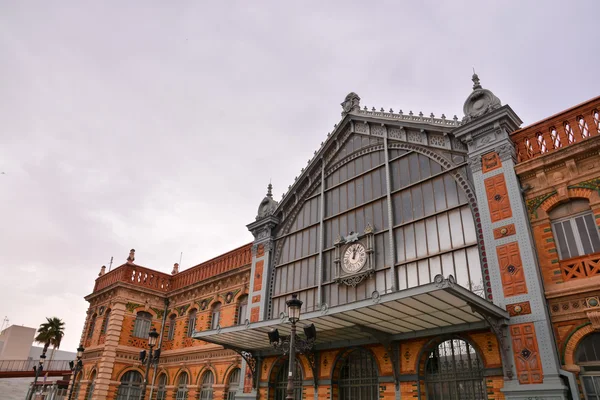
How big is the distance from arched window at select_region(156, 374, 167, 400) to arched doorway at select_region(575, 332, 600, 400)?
22.0m

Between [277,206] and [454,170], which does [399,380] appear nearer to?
[454,170]

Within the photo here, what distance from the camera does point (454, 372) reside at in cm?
1421

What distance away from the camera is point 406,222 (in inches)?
676

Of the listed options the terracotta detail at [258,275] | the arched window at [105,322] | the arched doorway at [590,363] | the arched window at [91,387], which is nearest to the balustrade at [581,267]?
the arched doorway at [590,363]

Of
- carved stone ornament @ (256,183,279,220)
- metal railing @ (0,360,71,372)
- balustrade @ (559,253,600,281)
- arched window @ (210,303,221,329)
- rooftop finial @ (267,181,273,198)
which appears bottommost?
metal railing @ (0,360,71,372)

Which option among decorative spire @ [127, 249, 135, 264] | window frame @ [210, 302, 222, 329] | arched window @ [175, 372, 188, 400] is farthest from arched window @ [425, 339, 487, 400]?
decorative spire @ [127, 249, 135, 264]

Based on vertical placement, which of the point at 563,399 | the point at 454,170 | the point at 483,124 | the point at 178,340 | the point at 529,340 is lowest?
the point at 563,399

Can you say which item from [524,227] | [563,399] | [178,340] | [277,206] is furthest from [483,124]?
[178,340]

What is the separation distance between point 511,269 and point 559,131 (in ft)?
15.4

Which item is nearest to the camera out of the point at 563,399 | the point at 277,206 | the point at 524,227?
the point at 563,399

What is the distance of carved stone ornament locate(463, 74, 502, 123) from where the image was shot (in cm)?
1552

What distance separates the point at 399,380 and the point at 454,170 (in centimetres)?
770

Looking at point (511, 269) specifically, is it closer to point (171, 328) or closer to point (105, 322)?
point (171, 328)

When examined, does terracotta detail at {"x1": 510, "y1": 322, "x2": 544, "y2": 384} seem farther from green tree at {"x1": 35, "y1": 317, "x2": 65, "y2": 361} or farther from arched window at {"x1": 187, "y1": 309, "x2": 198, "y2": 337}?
green tree at {"x1": 35, "y1": 317, "x2": 65, "y2": 361}
